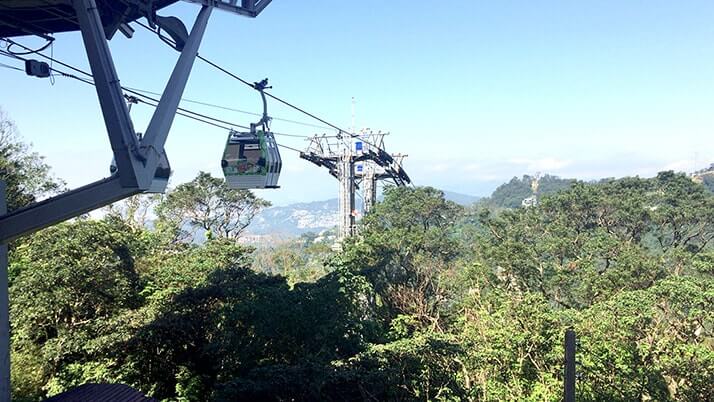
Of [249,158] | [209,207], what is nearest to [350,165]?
[209,207]

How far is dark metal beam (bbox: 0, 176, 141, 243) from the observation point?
15.1 ft

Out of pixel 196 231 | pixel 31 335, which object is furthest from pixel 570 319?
pixel 196 231

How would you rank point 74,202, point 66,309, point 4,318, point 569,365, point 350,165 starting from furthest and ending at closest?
point 350,165, point 66,309, point 4,318, point 569,365, point 74,202

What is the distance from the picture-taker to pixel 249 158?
683cm

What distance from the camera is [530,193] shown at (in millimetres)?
92000

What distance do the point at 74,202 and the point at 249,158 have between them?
254cm

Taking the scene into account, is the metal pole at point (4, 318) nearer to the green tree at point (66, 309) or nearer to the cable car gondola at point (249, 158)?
the cable car gondola at point (249, 158)

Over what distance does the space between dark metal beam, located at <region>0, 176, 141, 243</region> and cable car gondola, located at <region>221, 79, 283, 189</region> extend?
230cm

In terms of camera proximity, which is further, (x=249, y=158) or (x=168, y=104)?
(x=249, y=158)

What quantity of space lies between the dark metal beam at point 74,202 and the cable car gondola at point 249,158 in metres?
2.30

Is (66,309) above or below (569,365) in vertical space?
below

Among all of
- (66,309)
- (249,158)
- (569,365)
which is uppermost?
(249,158)

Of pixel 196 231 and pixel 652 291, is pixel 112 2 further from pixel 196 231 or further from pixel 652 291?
pixel 196 231

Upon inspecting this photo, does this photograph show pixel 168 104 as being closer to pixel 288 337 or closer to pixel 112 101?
pixel 112 101
